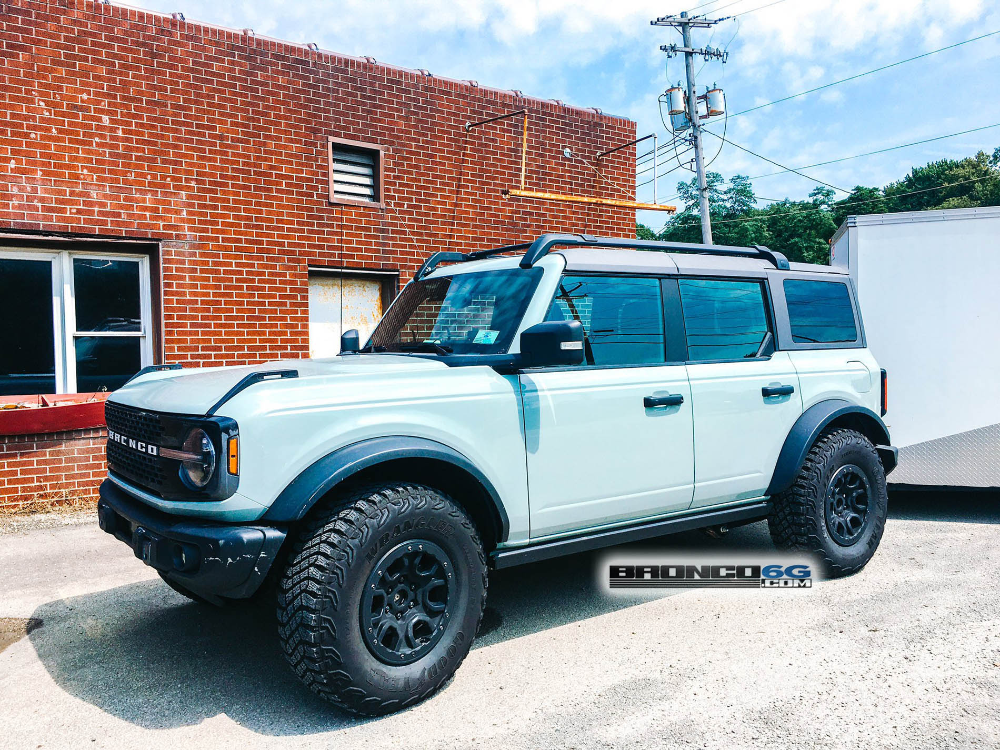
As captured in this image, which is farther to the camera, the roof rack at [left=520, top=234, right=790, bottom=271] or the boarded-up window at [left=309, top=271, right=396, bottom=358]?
the boarded-up window at [left=309, top=271, right=396, bottom=358]

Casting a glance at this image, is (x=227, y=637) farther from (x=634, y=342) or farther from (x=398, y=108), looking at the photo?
(x=398, y=108)

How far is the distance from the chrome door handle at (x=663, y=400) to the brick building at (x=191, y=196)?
220 inches

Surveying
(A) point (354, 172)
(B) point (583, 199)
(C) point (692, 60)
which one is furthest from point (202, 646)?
(C) point (692, 60)

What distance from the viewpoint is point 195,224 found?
26.7 feet

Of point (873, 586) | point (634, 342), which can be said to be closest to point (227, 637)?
point (634, 342)

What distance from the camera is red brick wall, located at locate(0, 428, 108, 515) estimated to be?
717 cm

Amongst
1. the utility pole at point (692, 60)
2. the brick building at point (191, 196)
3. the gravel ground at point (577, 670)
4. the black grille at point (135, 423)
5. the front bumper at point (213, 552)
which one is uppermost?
the utility pole at point (692, 60)

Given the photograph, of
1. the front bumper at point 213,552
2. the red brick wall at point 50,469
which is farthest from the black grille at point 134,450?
the red brick wall at point 50,469

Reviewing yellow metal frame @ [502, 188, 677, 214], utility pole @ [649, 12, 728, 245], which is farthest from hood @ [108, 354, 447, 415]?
utility pole @ [649, 12, 728, 245]

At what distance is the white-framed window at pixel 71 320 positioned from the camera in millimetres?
7500

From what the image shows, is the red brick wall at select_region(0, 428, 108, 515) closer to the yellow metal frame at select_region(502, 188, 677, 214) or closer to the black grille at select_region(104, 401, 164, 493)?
the black grille at select_region(104, 401, 164, 493)

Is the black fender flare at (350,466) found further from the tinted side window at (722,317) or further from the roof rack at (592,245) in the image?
the tinted side window at (722,317)

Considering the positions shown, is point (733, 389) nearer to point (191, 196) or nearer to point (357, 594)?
point (357, 594)

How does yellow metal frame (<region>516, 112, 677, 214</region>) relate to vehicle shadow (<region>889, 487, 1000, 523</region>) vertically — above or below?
above
